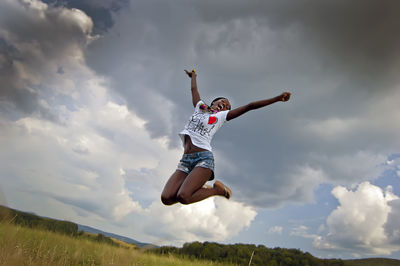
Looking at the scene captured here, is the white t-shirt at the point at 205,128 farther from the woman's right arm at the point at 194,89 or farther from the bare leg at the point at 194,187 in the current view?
the woman's right arm at the point at 194,89

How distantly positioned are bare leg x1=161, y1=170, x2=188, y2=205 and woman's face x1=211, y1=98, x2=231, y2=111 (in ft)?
6.77

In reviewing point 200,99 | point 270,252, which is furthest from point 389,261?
point 200,99

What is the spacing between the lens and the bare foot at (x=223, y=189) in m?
7.45

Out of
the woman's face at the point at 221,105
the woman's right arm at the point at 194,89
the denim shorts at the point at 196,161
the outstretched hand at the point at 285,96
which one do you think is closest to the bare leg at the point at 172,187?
the denim shorts at the point at 196,161

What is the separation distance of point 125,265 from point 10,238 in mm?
1184

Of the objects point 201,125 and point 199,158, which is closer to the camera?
point 199,158

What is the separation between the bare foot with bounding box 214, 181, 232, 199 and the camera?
745 centimetres

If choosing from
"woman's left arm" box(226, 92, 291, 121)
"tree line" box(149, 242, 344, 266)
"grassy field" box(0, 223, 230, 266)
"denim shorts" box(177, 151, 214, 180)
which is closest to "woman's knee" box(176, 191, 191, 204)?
"denim shorts" box(177, 151, 214, 180)

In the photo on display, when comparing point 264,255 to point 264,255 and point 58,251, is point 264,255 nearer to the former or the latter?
point 264,255

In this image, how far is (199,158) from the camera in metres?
6.80

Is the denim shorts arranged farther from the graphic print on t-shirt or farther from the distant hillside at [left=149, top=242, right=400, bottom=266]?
the distant hillside at [left=149, top=242, right=400, bottom=266]

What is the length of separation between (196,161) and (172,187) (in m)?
0.88

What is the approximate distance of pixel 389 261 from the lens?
2998 centimetres

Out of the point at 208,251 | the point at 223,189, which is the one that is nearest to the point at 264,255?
the point at 208,251
